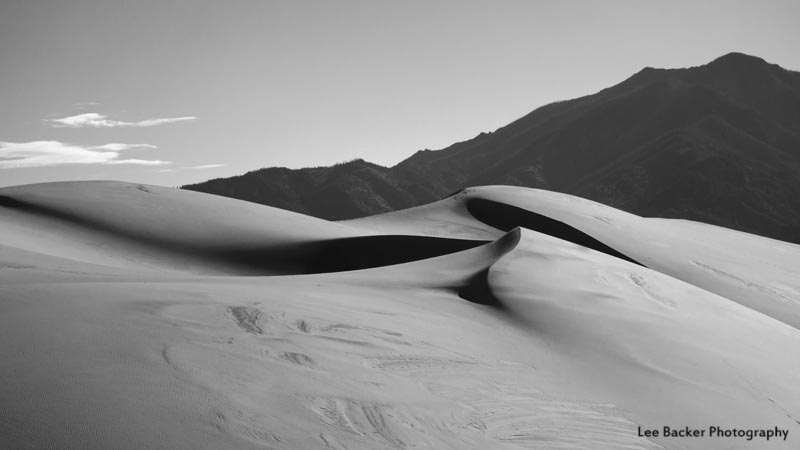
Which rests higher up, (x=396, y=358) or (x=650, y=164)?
(x=650, y=164)

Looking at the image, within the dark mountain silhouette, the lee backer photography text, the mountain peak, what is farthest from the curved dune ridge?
the mountain peak

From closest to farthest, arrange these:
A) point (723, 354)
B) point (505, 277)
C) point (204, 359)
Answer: point (204, 359)
point (723, 354)
point (505, 277)

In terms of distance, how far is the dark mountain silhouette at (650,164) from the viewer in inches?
1925

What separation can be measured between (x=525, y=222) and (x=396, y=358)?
37.6 feet

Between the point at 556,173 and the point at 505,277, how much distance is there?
64955mm

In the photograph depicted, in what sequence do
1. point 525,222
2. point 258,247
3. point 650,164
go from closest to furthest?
point 258,247
point 525,222
point 650,164

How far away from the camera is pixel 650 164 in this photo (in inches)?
2185

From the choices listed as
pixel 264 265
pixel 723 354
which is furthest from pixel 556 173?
pixel 723 354

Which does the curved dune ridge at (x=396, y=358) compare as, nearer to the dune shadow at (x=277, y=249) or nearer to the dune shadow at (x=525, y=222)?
the dune shadow at (x=277, y=249)

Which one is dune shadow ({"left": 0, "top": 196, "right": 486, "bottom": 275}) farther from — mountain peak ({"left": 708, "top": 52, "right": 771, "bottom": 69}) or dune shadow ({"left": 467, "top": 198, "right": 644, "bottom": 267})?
mountain peak ({"left": 708, "top": 52, "right": 771, "bottom": 69})

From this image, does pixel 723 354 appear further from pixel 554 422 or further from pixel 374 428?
pixel 374 428

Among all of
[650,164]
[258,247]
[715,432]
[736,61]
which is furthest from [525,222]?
[736,61]

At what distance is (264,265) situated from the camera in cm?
995

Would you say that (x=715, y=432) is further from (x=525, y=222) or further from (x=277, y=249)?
(x=525, y=222)
